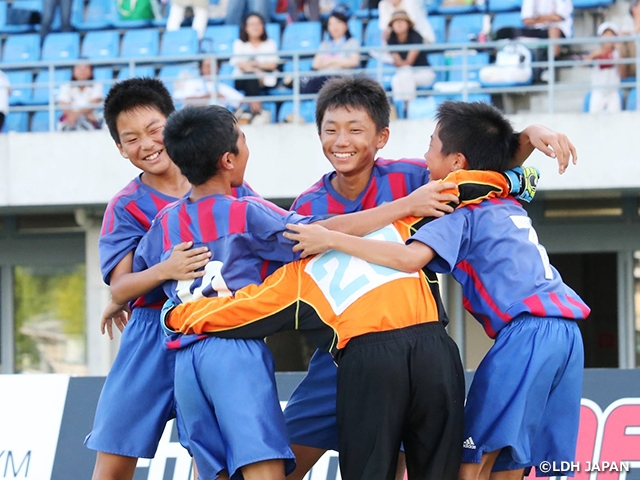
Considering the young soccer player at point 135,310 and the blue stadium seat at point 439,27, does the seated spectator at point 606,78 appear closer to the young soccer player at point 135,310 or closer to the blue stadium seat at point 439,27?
the blue stadium seat at point 439,27

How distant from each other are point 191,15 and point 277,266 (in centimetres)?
908

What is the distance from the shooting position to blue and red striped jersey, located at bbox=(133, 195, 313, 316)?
3463 millimetres

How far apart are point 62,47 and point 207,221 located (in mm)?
9264

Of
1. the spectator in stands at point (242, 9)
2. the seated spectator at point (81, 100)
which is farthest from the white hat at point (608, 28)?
the seated spectator at point (81, 100)

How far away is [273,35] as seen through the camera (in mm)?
11547

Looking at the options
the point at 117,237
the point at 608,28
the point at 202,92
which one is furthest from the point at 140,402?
the point at 608,28

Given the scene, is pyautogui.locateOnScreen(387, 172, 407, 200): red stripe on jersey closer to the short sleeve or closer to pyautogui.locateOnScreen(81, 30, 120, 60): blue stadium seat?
the short sleeve

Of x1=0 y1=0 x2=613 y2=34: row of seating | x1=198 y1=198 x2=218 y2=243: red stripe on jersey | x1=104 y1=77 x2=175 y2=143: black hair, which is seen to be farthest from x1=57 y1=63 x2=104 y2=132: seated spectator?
x1=198 y1=198 x2=218 y2=243: red stripe on jersey

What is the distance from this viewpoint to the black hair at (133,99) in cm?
414

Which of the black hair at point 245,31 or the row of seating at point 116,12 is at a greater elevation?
the row of seating at point 116,12

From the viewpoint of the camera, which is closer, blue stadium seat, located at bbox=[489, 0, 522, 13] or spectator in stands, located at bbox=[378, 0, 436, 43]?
spectator in stands, located at bbox=[378, 0, 436, 43]

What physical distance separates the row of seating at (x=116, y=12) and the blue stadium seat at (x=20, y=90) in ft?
2.74

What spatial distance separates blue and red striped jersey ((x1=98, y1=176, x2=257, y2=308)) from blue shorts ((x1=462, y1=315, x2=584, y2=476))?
1.13 metres

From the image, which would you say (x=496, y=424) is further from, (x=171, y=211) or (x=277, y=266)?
(x=171, y=211)
